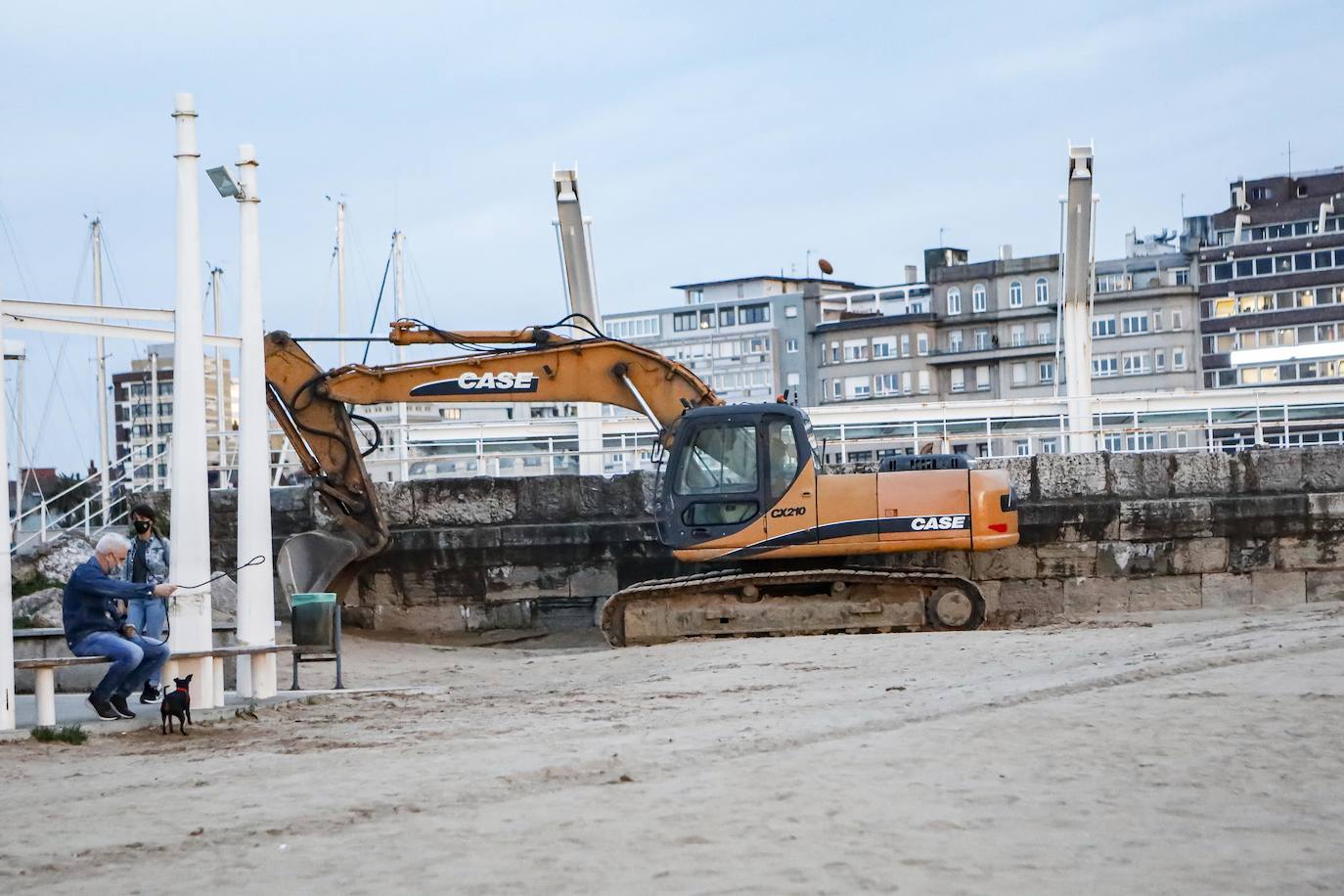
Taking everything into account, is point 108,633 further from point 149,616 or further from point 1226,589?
point 1226,589

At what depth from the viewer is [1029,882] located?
261 inches

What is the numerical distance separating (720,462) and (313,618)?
5.37 metres

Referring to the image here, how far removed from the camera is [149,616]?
42.9 ft

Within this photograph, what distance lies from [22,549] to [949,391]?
351ft

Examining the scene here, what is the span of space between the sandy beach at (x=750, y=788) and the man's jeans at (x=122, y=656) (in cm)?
53

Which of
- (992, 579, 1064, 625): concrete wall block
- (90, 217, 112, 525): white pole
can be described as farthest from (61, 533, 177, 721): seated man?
(90, 217, 112, 525): white pole

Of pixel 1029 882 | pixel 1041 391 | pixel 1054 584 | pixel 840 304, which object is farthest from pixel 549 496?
pixel 840 304

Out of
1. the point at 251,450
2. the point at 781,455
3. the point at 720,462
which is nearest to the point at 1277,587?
the point at 781,455

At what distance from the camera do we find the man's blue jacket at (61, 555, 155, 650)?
38.0ft

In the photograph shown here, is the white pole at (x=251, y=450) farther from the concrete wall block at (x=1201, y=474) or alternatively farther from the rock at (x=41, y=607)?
the concrete wall block at (x=1201, y=474)

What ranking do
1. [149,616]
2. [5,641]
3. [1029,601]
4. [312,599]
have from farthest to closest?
[1029,601] → [312,599] → [149,616] → [5,641]

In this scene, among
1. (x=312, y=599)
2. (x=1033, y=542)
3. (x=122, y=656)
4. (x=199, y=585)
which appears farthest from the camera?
(x=1033, y=542)

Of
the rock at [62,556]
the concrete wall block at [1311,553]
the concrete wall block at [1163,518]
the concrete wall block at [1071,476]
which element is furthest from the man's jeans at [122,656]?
the concrete wall block at [1311,553]

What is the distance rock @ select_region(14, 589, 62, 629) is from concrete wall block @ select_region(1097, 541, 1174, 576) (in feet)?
37.9
